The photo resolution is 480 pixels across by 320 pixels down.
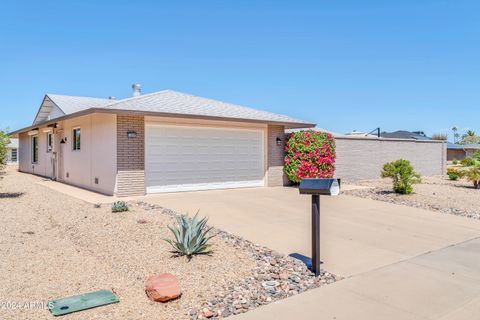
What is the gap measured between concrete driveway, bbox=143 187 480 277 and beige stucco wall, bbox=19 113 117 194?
2097 mm

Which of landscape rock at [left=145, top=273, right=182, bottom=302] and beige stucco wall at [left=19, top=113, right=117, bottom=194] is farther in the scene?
beige stucco wall at [left=19, top=113, right=117, bottom=194]

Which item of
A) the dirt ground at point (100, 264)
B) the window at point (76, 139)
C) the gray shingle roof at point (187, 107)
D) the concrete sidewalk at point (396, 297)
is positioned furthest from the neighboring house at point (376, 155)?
the concrete sidewalk at point (396, 297)

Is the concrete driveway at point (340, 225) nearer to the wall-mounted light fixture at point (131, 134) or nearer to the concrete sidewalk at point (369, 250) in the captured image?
the concrete sidewalk at point (369, 250)

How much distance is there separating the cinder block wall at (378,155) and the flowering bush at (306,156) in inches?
106

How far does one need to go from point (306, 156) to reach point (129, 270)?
11387 mm

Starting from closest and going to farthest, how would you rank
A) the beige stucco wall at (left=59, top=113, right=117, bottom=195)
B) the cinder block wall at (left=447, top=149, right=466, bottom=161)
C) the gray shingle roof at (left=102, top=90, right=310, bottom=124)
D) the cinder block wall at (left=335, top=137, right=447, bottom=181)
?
the beige stucco wall at (left=59, top=113, right=117, bottom=195), the gray shingle roof at (left=102, top=90, right=310, bottom=124), the cinder block wall at (left=335, top=137, right=447, bottom=181), the cinder block wall at (left=447, top=149, right=466, bottom=161)

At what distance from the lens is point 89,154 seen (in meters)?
13.5

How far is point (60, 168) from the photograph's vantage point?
1714cm

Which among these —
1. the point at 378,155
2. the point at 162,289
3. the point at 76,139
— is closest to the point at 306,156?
the point at 378,155

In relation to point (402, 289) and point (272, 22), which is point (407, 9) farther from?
point (402, 289)

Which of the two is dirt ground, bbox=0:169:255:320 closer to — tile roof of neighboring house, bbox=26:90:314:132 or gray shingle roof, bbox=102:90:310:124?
tile roof of neighboring house, bbox=26:90:314:132

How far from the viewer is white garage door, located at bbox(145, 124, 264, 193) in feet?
39.7

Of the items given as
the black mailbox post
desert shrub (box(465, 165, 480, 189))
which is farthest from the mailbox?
desert shrub (box(465, 165, 480, 189))

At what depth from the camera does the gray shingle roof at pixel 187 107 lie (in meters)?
11.9
